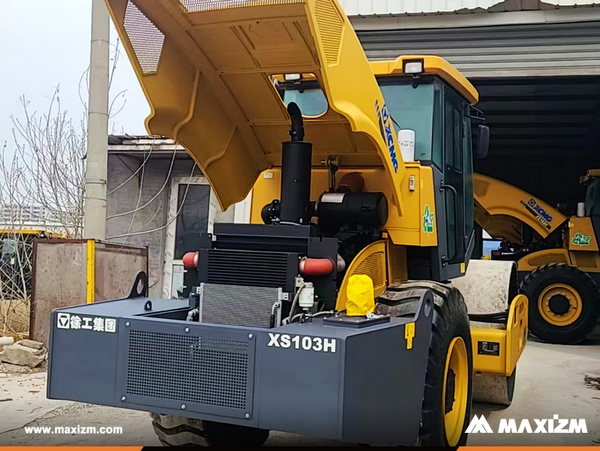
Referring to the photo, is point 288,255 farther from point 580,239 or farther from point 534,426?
point 580,239

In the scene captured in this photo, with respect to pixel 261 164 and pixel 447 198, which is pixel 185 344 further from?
pixel 447 198

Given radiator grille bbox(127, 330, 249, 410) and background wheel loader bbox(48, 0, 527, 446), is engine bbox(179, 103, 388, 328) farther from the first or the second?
radiator grille bbox(127, 330, 249, 410)

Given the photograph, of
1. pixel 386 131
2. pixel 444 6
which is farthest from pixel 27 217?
pixel 386 131

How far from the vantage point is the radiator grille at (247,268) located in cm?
363

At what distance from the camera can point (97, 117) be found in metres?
7.93

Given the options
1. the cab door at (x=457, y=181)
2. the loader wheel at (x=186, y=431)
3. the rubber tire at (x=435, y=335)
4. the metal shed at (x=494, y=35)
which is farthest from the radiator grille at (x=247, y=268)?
the metal shed at (x=494, y=35)

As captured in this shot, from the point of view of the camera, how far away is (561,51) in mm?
8242

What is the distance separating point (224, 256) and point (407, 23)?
18.4 ft

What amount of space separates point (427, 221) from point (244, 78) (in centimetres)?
153

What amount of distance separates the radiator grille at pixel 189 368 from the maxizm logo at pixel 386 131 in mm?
1577

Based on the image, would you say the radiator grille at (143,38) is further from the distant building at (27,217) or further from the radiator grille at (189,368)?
the distant building at (27,217)

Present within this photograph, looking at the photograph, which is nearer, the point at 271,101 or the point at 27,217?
the point at 271,101

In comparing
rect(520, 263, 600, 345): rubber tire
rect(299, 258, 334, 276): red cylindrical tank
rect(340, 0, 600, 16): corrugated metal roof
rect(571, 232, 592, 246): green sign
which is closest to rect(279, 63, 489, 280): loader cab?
rect(299, 258, 334, 276): red cylindrical tank

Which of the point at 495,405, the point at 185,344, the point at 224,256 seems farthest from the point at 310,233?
the point at 495,405
